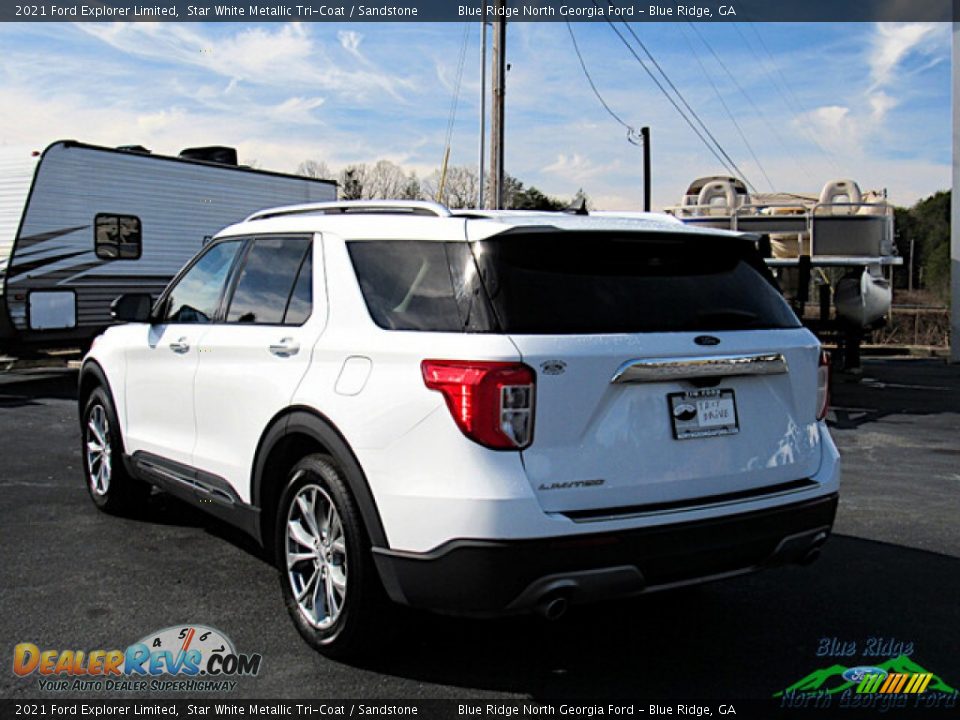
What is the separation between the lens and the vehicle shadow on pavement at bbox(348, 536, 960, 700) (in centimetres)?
374

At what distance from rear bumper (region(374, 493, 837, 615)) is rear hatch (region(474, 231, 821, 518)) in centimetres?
11

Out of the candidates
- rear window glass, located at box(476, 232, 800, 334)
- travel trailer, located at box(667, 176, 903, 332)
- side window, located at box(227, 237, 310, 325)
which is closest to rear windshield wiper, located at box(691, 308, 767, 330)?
rear window glass, located at box(476, 232, 800, 334)

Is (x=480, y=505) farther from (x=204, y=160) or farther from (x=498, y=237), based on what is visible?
(x=204, y=160)

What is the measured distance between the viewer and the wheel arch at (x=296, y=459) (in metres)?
3.56

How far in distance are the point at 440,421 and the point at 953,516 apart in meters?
4.51

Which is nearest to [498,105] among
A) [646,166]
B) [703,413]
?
[703,413]

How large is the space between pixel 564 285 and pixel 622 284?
25cm

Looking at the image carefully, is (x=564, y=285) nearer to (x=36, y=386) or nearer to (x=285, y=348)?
(x=285, y=348)

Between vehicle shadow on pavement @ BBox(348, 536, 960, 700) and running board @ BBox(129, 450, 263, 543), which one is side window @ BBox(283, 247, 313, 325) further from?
vehicle shadow on pavement @ BBox(348, 536, 960, 700)

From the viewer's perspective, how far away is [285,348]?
13.6ft

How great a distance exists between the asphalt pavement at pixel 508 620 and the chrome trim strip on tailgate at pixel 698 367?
1183 mm

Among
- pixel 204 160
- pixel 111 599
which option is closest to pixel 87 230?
pixel 204 160

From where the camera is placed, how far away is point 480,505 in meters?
3.23

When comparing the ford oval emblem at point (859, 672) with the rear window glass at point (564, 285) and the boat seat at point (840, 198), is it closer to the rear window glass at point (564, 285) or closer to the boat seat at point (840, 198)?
the rear window glass at point (564, 285)
